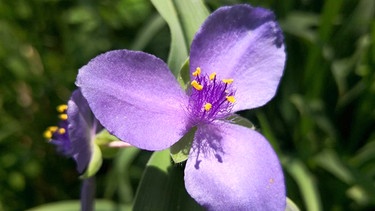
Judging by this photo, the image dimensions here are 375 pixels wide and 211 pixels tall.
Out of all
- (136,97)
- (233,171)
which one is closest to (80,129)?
(136,97)

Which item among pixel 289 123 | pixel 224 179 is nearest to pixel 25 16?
pixel 289 123

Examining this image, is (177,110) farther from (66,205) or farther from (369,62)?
(369,62)

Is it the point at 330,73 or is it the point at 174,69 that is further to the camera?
the point at 330,73

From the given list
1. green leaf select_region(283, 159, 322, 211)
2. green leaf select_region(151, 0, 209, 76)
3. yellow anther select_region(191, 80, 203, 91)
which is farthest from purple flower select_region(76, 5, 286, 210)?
green leaf select_region(283, 159, 322, 211)

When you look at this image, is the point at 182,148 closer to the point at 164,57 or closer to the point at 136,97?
the point at 136,97

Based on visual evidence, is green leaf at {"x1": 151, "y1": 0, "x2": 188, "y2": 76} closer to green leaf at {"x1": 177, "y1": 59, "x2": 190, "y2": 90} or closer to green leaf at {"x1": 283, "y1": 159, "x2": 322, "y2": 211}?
green leaf at {"x1": 177, "y1": 59, "x2": 190, "y2": 90}

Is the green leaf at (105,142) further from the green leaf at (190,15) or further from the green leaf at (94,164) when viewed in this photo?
the green leaf at (190,15)
